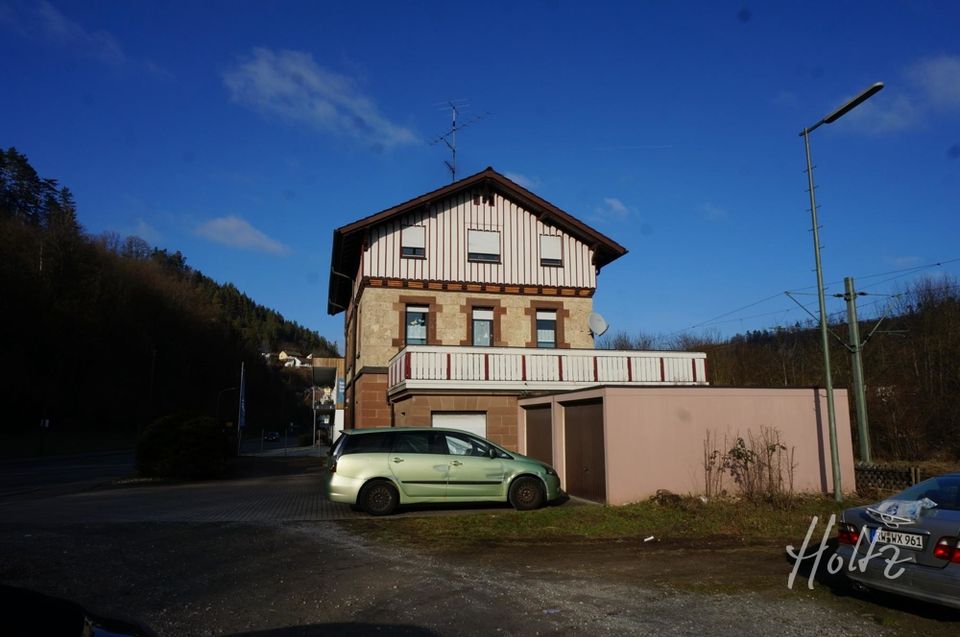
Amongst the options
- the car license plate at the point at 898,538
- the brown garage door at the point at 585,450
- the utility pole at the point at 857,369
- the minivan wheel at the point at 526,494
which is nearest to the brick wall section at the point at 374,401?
the brown garage door at the point at 585,450

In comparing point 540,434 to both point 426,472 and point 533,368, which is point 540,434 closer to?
point 533,368

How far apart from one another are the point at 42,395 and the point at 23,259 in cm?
1246

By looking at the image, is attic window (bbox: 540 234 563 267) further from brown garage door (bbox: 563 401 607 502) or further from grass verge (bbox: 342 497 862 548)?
grass verge (bbox: 342 497 862 548)

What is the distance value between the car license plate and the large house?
13293mm

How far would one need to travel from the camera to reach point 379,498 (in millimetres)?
13008

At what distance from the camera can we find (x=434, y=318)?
22906 millimetres

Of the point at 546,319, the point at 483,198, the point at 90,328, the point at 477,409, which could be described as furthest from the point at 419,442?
the point at 90,328

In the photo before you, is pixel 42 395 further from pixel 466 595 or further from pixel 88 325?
pixel 466 595

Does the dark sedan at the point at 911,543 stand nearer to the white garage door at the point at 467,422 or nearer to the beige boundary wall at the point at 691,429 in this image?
the beige boundary wall at the point at 691,429

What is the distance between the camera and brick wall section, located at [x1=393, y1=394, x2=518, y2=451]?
18750 mm

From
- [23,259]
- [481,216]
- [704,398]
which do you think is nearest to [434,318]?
[481,216]

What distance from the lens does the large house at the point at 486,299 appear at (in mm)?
19438

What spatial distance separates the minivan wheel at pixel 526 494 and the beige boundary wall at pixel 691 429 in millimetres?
1544

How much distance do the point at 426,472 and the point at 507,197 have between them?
45.2 ft
